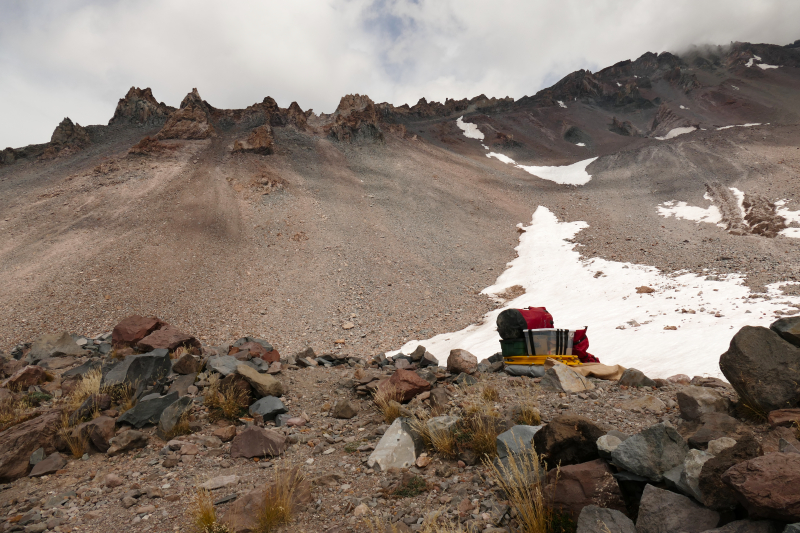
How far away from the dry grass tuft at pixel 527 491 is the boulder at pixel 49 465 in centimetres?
560

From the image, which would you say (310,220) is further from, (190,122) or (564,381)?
(564,381)

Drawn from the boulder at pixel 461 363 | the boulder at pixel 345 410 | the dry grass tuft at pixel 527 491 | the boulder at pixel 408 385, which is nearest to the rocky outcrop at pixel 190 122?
the boulder at pixel 461 363

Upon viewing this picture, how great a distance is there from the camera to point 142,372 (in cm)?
705

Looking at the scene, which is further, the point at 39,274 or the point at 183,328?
the point at 39,274

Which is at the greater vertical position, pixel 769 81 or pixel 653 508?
pixel 769 81

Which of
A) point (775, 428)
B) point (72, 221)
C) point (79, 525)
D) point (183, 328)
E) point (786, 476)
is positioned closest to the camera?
point (786, 476)

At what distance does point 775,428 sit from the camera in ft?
11.9

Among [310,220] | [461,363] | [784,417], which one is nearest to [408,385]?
[461,363]

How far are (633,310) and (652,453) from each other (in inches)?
448

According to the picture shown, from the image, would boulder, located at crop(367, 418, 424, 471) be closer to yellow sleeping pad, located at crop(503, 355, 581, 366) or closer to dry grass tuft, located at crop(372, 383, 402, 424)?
dry grass tuft, located at crop(372, 383, 402, 424)

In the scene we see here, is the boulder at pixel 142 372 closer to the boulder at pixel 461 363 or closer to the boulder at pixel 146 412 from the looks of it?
the boulder at pixel 146 412

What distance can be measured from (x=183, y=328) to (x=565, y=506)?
48.9ft

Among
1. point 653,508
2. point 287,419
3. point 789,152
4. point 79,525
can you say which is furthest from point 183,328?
point 789,152

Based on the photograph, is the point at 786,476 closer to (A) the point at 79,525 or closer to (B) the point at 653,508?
(B) the point at 653,508
